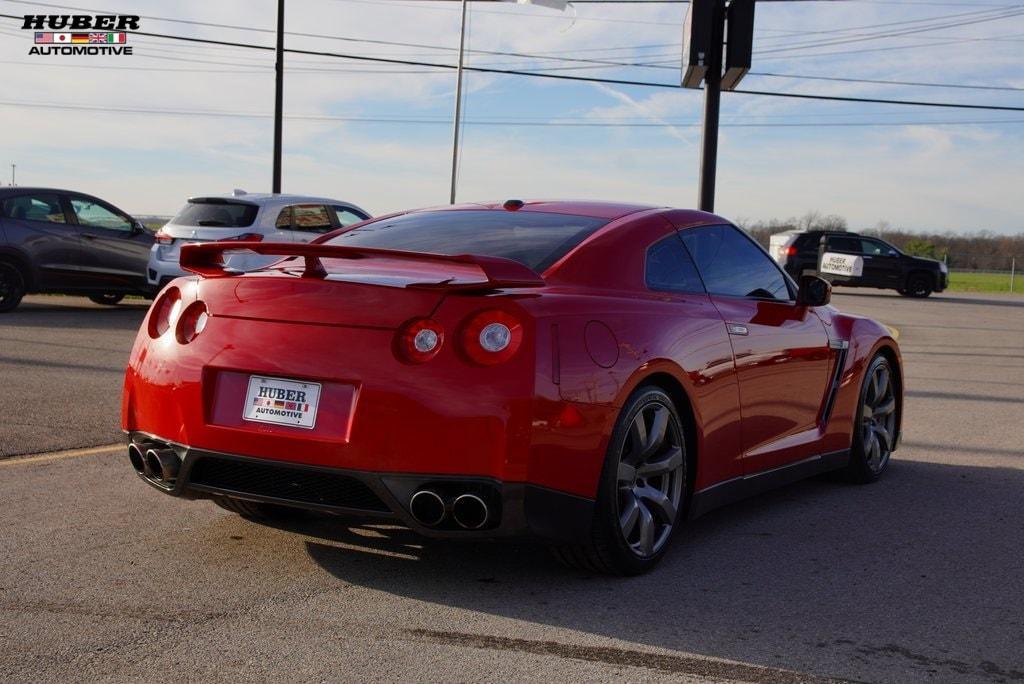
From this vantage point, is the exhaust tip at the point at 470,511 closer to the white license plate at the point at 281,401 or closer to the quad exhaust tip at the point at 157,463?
the white license plate at the point at 281,401

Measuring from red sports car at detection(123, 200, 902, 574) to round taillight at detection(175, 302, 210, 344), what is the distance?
0.04ft

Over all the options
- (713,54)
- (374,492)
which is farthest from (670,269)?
(713,54)

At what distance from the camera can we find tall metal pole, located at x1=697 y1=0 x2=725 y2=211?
1322 cm

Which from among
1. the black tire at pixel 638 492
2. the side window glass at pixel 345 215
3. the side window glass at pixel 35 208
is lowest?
the black tire at pixel 638 492

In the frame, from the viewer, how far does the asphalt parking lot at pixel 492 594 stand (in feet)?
12.3

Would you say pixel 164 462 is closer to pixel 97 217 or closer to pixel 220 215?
pixel 220 215

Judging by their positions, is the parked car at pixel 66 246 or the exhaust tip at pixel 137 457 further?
the parked car at pixel 66 246

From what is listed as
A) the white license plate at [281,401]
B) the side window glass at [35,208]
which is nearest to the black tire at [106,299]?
the side window glass at [35,208]

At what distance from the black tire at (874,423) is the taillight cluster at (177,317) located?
12.6ft

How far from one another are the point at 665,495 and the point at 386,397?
1367 mm

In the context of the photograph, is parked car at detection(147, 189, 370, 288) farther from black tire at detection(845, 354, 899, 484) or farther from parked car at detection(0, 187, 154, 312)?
black tire at detection(845, 354, 899, 484)

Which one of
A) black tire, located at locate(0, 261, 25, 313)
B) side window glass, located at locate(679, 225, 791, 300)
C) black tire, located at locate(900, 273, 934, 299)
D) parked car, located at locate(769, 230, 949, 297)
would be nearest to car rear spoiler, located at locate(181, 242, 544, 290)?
side window glass, located at locate(679, 225, 791, 300)

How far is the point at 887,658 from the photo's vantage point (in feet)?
12.9

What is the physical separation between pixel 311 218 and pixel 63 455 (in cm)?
1135
